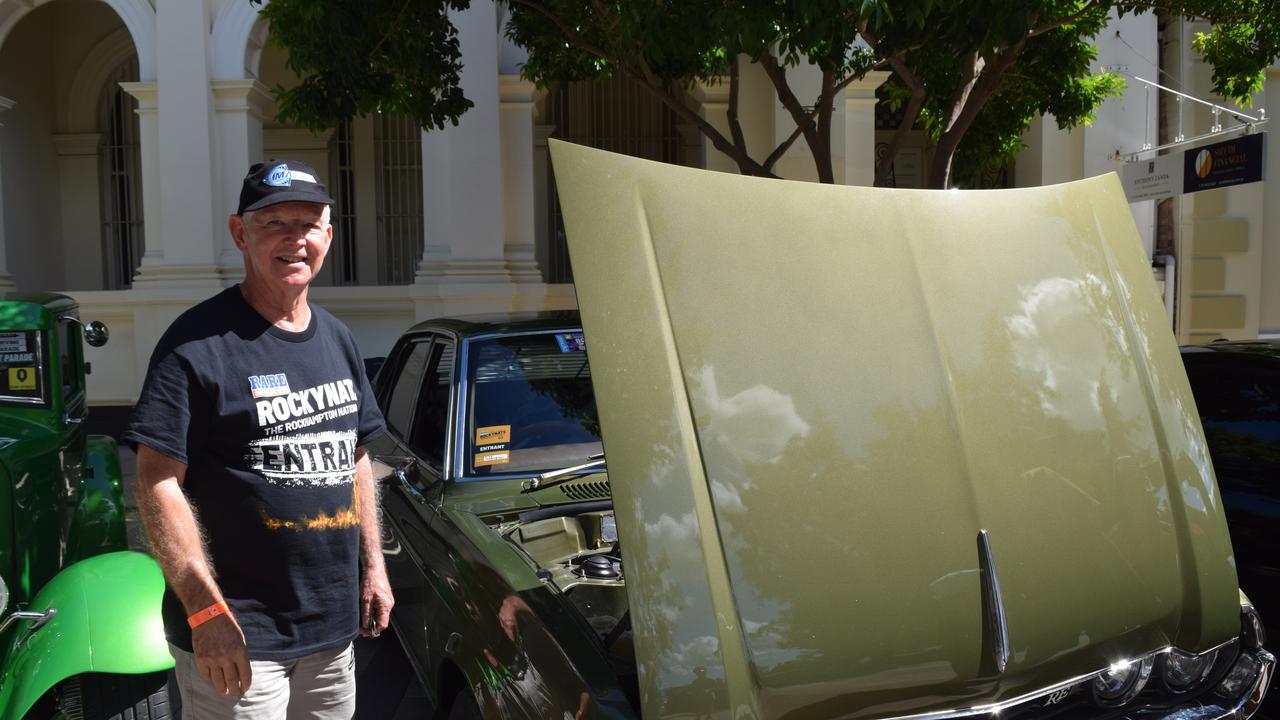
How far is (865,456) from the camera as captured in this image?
1811 mm

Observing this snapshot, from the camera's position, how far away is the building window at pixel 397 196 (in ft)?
44.2

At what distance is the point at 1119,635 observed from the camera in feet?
6.30

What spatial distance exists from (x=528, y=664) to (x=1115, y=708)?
1.28 m

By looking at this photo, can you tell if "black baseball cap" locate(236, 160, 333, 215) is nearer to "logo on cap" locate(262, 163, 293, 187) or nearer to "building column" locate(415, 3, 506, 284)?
"logo on cap" locate(262, 163, 293, 187)

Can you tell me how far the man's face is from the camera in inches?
79.7

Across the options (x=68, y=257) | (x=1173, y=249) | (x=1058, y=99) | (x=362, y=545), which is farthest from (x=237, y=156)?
(x=1173, y=249)

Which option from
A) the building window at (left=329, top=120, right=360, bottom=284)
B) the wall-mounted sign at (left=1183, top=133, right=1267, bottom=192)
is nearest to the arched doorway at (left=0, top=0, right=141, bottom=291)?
the building window at (left=329, top=120, right=360, bottom=284)

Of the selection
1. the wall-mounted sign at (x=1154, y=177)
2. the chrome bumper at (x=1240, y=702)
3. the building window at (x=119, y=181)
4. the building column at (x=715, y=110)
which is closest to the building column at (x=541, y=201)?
the building column at (x=715, y=110)

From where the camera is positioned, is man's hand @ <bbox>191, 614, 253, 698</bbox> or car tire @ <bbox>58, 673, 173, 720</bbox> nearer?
man's hand @ <bbox>191, 614, 253, 698</bbox>

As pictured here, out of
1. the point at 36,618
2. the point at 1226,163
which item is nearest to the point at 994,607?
the point at 36,618

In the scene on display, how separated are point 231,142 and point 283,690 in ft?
30.5

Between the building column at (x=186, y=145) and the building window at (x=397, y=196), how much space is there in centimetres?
365

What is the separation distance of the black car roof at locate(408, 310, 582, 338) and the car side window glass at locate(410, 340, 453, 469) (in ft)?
0.28

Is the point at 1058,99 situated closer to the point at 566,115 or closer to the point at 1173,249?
the point at 1173,249
